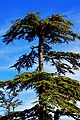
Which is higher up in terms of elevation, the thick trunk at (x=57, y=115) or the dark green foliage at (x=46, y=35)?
the dark green foliage at (x=46, y=35)

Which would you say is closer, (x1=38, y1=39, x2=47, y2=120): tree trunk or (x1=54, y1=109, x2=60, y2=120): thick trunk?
(x1=38, y1=39, x2=47, y2=120): tree trunk

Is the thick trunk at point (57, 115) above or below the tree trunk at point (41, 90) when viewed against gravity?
below

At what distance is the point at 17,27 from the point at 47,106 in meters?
7.19

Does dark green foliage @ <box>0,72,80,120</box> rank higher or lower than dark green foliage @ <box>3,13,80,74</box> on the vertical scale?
lower

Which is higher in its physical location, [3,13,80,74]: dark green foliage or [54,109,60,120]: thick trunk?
[3,13,80,74]: dark green foliage

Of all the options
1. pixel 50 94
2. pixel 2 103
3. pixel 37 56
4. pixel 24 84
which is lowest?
pixel 50 94

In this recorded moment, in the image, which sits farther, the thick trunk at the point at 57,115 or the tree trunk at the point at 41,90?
the thick trunk at the point at 57,115

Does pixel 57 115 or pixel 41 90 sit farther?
pixel 57 115

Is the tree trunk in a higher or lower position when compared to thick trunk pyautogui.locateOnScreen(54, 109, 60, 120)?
higher

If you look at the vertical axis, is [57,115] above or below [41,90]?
below

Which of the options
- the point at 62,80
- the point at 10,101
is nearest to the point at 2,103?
the point at 10,101

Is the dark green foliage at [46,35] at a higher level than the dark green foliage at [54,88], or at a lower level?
higher

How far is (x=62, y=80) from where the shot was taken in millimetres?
25422

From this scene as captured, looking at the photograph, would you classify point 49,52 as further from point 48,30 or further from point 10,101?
point 10,101
